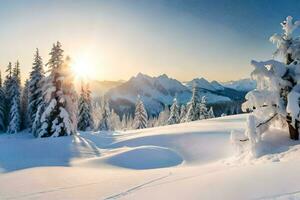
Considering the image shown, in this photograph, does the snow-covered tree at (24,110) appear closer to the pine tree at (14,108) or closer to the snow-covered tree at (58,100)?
the pine tree at (14,108)

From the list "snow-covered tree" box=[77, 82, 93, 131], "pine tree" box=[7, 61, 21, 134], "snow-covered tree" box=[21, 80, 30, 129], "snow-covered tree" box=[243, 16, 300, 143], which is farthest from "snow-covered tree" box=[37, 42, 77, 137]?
"snow-covered tree" box=[243, 16, 300, 143]

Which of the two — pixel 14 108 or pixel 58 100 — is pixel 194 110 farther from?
pixel 58 100

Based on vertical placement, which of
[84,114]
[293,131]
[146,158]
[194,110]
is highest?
[194,110]

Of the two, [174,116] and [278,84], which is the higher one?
[278,84]

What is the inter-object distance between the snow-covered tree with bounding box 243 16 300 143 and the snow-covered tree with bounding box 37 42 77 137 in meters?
22.0

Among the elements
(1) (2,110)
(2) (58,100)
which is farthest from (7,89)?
(2) (58,100)

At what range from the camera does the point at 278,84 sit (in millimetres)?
17219

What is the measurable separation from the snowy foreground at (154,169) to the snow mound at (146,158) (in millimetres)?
59

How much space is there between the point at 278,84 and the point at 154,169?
769cm

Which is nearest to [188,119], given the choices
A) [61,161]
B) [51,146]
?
[51,146]

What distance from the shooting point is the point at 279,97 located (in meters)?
17.3

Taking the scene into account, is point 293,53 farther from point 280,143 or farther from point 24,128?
point 24,128

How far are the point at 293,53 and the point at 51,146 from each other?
18.9 metres

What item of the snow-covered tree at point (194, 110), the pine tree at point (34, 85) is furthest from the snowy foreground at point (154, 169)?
the snow-covered tree at point (194, 110)
